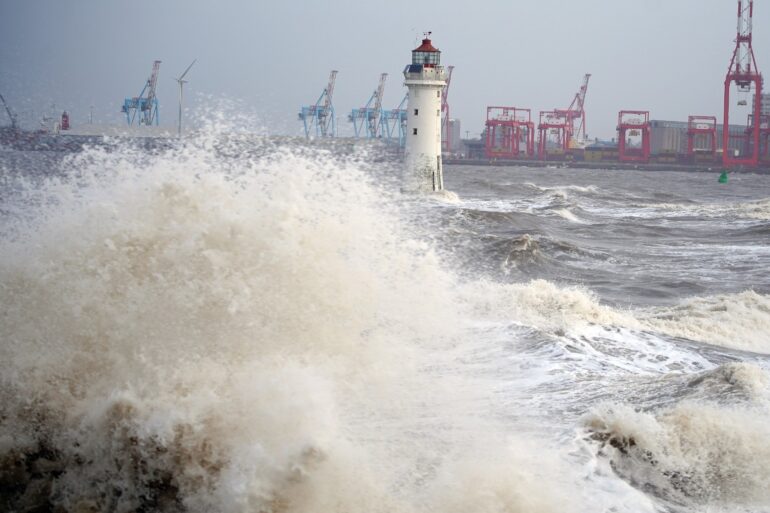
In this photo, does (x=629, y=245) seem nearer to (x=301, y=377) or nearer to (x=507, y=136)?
(x=301, y=377)

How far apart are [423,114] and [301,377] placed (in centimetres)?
2033

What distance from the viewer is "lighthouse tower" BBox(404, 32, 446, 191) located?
25.4m

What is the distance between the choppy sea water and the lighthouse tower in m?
15.9

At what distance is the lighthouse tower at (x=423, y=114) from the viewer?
25.4 metres

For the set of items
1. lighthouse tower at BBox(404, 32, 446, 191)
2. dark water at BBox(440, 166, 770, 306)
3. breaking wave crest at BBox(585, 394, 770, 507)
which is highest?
lighthouse tower at BBox(404, 32, 446, 191)

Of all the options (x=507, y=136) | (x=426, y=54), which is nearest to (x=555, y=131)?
(x=507, y=136)

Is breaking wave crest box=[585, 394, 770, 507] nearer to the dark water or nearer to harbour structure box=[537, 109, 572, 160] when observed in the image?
the dark water

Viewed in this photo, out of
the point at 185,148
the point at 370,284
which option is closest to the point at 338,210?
the point at 370,284

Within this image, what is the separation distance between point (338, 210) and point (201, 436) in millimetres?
3718

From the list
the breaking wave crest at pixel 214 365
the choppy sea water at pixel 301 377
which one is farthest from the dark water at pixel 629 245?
the breaking wave crest at pixel 214 365

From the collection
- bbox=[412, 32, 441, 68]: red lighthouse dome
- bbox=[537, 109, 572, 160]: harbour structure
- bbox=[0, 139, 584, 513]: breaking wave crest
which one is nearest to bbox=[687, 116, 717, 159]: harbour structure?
bbox=[537, 109, 572, 160]: harbour structure

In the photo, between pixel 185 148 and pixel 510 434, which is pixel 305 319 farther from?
pixel 185 148

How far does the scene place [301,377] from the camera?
231 inches

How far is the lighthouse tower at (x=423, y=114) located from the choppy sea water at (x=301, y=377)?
15890mm
